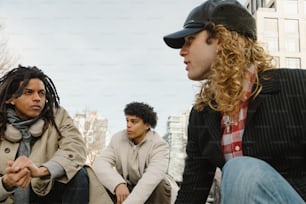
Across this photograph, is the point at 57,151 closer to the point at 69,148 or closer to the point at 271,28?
the point at 69,148

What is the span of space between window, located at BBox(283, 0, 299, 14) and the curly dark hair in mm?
15875

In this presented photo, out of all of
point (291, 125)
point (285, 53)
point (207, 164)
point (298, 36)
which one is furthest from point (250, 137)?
point (298, 36)

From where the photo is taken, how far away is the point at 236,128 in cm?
71

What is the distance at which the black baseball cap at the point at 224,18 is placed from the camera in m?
0.75

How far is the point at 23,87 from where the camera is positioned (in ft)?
3.58

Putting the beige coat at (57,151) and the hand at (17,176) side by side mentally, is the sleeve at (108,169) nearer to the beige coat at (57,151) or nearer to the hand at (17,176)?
the beige coat at (57,151)

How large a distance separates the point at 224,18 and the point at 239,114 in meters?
0.18

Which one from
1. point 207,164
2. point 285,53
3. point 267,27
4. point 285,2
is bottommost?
point 207,164

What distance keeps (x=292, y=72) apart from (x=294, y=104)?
0.06m

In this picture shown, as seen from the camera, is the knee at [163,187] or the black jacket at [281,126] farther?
the knee at [163,187]

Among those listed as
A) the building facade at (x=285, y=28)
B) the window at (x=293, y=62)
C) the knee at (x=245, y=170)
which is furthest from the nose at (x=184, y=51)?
the window at (x=293, y=62)

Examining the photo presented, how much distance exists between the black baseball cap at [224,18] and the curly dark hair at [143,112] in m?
0.80

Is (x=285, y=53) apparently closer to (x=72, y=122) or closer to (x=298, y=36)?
(x=298, y=36)

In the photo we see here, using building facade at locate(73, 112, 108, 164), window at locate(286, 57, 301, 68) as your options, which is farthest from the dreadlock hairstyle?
window at locate(286, 57, 301, 68)
